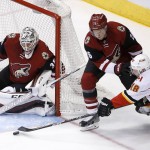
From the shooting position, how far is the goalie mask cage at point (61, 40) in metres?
4.20

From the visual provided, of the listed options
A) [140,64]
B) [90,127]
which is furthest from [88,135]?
[140,64]

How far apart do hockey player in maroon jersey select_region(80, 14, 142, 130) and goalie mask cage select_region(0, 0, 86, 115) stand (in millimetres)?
188

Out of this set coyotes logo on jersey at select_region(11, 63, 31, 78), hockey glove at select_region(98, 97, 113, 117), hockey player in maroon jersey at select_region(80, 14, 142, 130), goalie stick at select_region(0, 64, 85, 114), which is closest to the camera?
hockey glove at select_region(98, 97, 113, 117)

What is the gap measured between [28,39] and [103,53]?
0.51 meters

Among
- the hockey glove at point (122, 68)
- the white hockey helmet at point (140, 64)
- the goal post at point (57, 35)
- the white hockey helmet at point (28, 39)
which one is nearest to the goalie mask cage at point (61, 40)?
the goal post at point (57, 35)

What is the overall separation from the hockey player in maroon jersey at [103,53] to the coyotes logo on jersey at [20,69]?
1.43 feet

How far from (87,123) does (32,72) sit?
56 centimetres

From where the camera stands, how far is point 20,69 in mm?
4383

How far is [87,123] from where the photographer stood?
4.15 metres

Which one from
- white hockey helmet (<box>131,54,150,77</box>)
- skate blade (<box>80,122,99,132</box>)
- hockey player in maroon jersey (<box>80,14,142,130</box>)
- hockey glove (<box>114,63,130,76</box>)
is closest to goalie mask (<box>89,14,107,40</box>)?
hockey player in maroon jersey (<box>80,14,142,130</box>)

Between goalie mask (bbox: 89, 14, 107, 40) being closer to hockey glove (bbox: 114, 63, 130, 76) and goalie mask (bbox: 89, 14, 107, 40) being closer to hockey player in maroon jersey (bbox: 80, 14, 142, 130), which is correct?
hockey player in maroon jersey (bbox: 80, 14, 142, 130)

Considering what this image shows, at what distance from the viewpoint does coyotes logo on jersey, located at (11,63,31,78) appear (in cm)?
436

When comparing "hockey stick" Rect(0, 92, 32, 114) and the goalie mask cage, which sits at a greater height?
the goalie mask cage

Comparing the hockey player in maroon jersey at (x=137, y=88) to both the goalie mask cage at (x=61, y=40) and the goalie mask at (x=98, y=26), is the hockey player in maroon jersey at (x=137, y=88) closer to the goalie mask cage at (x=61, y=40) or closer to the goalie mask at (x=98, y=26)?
the goalie mask at (x=98, y=26)
